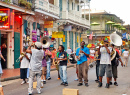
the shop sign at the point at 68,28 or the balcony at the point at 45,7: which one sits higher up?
the balcony at the point at 45,7

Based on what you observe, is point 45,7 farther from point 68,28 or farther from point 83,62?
point 83,62

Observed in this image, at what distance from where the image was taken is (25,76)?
435 inches

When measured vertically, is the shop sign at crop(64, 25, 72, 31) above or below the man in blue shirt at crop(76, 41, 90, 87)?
above

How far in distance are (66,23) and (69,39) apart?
3.98m

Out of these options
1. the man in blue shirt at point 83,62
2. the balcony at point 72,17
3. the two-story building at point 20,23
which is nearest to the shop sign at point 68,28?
the balcony at point 72,17

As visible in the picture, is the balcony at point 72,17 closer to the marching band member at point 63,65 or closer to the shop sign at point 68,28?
the shop sign at point 68,28

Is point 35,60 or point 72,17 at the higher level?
point 72,17

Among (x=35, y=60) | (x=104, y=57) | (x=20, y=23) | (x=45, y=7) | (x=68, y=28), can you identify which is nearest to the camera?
(x=35, y=60)

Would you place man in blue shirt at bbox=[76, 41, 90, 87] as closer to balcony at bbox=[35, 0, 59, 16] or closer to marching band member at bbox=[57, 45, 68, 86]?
marching band member at bbox=[57, 45, 68, 86]

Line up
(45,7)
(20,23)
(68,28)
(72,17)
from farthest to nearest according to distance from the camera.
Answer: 1. (72,17)
2. (68,28)
3. (45,7)
4. (20,23)

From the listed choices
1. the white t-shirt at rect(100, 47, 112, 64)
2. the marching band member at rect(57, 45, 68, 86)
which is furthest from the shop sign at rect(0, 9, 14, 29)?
the white t-shirt at rect(100, 47, 112, 64)

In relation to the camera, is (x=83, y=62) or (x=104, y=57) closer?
(x=104, y=57)

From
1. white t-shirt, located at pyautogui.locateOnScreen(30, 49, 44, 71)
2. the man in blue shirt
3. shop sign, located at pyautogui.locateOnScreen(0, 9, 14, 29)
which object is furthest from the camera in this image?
shop sign, located at pyautogui.locateOnScreen(0, 9, 14, 29)

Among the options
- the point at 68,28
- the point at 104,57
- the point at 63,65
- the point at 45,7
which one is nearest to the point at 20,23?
the point at 45,7
